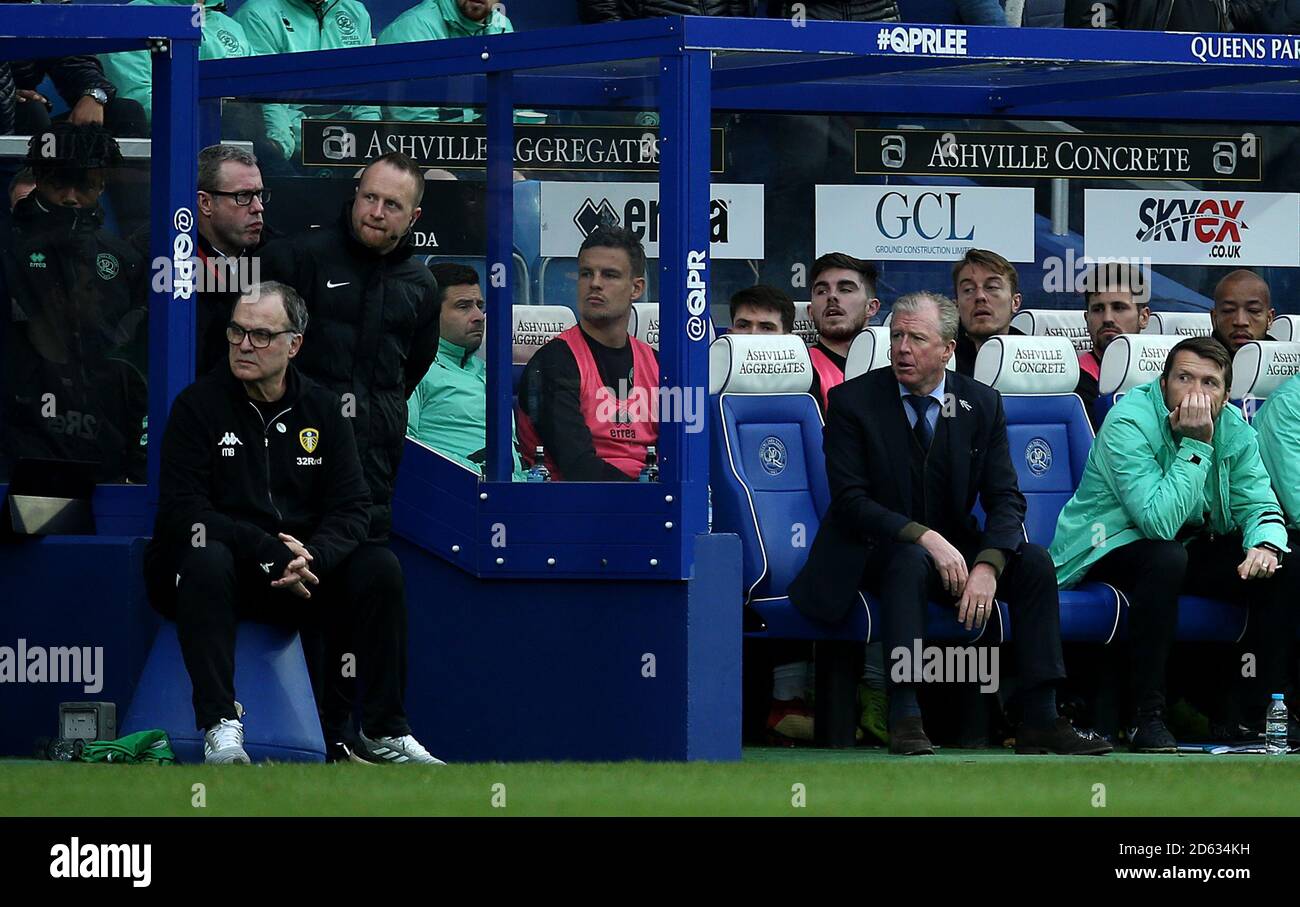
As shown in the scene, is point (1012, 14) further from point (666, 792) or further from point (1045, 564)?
point (666, 792)

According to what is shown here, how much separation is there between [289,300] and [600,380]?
3.74ft

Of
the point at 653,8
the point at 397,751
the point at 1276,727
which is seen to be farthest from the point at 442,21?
the point at 1276,727

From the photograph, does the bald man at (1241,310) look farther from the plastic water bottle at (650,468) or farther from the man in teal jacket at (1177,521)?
the plastic water bottle at (650,468)

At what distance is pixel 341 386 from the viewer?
9188 mm

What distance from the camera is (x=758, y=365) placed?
10555 mm

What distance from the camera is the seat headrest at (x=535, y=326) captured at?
920 cm

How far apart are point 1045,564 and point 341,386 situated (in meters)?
2.73

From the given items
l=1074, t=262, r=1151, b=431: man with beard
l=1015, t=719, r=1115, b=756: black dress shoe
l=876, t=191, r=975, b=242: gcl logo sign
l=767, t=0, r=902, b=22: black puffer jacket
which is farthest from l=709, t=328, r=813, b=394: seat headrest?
l=767, t=0, r=902, b=22: black puffer jacket

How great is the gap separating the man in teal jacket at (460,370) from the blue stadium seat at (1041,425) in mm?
2688

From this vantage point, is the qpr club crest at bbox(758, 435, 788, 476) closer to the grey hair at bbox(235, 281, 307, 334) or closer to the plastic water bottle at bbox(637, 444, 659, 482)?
the plastic water bottle at bbox(637, 444, 659, 482)

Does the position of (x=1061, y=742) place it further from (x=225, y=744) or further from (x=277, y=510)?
(x=225, y=744)

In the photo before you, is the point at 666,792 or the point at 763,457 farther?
the point at 763,457

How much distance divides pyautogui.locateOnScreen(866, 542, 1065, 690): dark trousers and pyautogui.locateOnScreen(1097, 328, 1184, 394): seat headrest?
167 cm

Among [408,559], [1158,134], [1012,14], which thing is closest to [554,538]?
[408,559]
